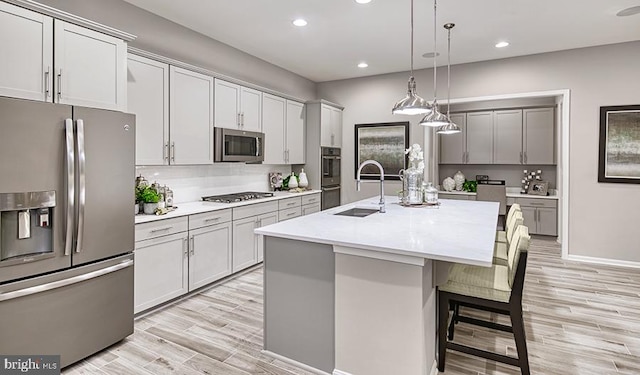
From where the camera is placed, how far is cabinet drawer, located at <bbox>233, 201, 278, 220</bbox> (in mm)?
4023

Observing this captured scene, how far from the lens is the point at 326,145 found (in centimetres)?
593

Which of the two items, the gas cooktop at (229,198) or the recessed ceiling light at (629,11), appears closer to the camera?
the recessed ceiling light at (629,11)

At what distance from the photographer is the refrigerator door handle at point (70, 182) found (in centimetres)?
220

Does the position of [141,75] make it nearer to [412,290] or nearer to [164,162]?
[164,162]

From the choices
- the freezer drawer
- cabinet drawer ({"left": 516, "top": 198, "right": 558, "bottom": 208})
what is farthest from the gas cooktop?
cabinet drawer ({"left": 516, "top": 198, "right": 558, "bottom": 208})

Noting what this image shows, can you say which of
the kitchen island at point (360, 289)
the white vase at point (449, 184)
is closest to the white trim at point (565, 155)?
the white vase at point (449, 184)

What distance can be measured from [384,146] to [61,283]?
4.90 m

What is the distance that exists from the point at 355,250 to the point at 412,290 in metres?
0.38

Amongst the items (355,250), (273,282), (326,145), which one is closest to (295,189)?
(326,145)

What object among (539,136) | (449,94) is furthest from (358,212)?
(539,136)

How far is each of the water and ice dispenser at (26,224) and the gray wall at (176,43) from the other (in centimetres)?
173

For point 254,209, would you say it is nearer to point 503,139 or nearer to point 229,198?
point 229,198

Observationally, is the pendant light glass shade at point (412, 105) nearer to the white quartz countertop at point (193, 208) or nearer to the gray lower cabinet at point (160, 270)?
the white quartz countertop at point (193, 208)

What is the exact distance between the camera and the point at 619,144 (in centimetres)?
452
